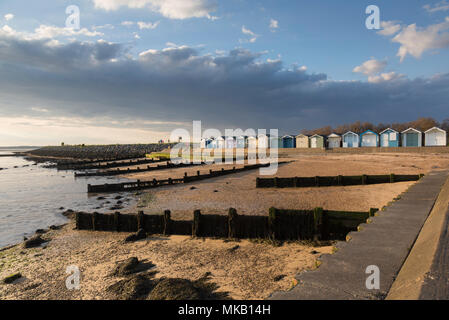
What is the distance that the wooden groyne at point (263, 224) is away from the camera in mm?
10000

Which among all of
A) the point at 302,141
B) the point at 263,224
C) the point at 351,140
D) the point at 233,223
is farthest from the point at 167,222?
the point at 302,141

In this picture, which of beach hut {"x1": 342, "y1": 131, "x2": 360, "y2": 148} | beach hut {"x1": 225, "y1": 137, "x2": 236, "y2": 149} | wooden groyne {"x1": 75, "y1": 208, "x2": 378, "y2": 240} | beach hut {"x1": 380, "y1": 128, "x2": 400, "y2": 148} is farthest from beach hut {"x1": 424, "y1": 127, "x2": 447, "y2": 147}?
wooden groyne {"x1": 75, "y1": 208, "x2": 378, "y2": 240}

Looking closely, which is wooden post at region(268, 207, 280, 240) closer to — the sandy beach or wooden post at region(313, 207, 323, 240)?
the sandy beach

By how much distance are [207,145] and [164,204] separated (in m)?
80.5

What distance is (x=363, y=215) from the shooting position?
31.1 feet

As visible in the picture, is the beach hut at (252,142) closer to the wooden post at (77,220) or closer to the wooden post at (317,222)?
the wooden post at (77,220)

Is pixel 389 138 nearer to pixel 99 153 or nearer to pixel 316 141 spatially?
pixel 316 141

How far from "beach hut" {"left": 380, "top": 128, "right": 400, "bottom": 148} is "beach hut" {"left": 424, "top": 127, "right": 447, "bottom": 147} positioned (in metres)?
5.27

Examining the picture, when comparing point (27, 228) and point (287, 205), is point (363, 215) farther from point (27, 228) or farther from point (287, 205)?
point (27, 228)

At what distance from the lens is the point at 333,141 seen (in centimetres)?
7069

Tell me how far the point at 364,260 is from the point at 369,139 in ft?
223

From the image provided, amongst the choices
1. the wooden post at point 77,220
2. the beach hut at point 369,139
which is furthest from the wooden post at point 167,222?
the beach hut at point 369,139

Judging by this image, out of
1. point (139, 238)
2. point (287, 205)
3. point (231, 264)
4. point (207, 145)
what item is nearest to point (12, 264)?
point (139, 238)

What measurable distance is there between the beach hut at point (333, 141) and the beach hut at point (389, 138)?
10.4 metres
